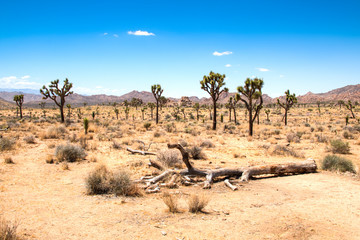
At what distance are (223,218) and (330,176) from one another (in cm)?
589

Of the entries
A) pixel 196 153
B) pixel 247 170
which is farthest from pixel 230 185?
pixel 196 153

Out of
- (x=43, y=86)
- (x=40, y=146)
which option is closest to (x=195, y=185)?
(x=40, y=146)

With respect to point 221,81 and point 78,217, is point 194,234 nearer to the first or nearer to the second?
point 78,217

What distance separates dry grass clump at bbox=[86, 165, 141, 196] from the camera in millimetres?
6867

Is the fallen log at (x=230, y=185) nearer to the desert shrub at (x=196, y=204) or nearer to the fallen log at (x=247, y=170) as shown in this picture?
the fallen log at (x=247, y=170)

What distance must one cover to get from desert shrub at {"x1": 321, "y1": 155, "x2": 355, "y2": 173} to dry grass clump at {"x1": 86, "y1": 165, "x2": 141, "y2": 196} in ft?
26.8

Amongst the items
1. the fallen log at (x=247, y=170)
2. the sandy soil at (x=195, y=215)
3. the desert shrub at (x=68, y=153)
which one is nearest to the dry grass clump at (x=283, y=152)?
the fallen log at (x=247, y=170)

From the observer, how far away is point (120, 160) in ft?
38.7

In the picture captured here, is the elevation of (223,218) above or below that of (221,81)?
below

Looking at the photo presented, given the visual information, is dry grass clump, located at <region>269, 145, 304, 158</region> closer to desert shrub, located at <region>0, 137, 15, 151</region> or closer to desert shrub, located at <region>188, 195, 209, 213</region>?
desert shrub, located at <region>188, 195, 209, 213</region>

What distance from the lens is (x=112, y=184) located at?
23.0 feet

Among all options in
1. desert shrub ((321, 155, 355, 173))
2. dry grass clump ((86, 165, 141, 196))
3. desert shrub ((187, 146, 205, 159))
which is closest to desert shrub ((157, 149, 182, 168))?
desert shrub ((187, 146, 205, 159))

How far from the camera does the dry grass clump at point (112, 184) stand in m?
6.87

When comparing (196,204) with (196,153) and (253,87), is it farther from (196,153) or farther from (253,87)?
(253,87)
